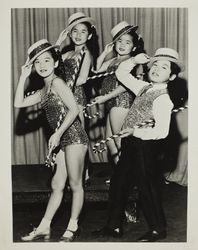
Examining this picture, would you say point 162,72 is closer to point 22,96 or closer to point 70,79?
point 70,79

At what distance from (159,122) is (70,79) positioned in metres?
0.57

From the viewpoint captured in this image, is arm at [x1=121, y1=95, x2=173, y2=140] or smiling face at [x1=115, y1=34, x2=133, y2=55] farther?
smiling face at [x1=115, y1=34, x2=133, y2=55]

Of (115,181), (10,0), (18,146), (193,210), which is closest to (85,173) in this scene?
(115,181)

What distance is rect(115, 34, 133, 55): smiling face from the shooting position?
9.57ft

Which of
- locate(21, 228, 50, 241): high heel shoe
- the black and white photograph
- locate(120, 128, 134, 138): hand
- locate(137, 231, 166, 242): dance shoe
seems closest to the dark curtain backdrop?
the black and white photograph

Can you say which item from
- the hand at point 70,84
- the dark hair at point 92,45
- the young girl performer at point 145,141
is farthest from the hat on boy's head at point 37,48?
the young girl performer at point 145,141

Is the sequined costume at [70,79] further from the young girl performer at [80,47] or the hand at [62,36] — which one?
the hand at [62,36]

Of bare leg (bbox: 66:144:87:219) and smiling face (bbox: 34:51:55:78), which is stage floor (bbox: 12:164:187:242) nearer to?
bare leg (bbox: 66:144:87:219)

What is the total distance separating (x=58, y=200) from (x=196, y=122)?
0.92 metres

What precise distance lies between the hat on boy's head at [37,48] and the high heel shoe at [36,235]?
992 mm

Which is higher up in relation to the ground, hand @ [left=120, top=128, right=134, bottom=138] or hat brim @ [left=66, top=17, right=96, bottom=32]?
hat brim @ [left=66, top=17, right=96, bottom=32]

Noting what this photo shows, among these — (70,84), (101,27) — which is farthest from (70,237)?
(101,27)

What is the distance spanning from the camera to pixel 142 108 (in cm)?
282

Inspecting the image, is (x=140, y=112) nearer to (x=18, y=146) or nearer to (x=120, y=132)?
(x=120, y=132)
